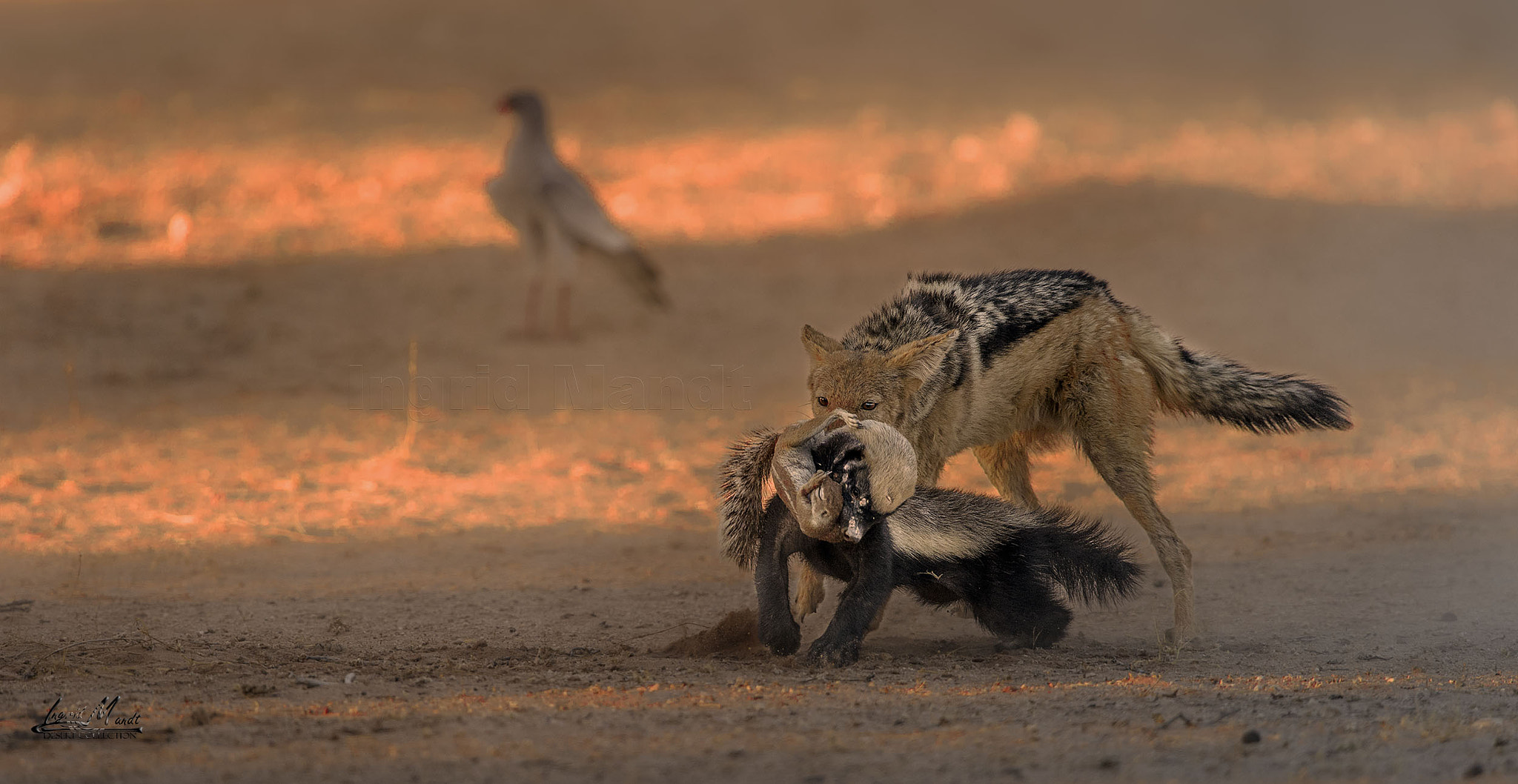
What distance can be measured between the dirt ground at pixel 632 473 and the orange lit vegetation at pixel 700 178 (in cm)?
23

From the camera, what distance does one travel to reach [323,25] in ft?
73.5

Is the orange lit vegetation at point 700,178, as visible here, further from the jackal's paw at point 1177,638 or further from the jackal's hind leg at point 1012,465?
the jackal's paw at point 1177,638

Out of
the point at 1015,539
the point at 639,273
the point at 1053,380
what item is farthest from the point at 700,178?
the point at 1015,539

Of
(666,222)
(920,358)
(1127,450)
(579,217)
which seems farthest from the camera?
(666,222)

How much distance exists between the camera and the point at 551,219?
12.6m

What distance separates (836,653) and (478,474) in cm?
446

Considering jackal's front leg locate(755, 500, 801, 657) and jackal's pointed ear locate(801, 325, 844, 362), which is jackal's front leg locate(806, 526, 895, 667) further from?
jackal's pointed ear locate(801, 325, 844, 362)

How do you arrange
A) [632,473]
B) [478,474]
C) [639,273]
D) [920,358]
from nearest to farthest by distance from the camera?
[920,358] < [478,474] < [632,473] < [639,273]

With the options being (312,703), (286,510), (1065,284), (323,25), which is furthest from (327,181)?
(312,703)

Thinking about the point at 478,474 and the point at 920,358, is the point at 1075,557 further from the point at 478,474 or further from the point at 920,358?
the point at 478,474

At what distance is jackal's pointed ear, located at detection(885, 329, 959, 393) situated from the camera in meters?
5.66

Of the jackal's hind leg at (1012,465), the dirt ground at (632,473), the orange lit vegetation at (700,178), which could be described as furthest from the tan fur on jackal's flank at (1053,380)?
the orange lit vegetation at (700,178)

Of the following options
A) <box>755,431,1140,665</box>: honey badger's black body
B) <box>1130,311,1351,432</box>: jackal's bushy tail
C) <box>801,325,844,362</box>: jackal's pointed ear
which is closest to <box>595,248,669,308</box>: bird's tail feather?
<box>801,325,844,362</box>: jackal's pointed ear

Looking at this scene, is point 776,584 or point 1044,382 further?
point 1044,382
